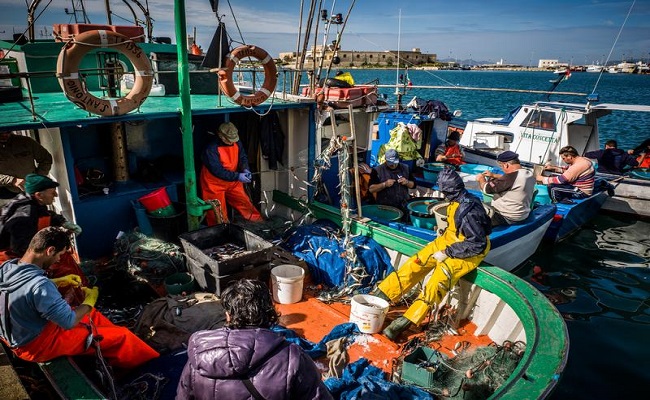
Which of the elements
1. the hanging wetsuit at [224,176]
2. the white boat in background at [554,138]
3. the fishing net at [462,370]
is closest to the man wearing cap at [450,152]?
the white boat in background at [554,138]

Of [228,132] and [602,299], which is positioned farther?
[602,299]

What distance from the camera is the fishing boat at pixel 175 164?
13.4 ft

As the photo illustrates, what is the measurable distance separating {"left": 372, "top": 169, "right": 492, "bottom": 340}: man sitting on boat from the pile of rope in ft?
9.28

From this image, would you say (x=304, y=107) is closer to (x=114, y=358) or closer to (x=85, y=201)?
→ (x=85, y=201)

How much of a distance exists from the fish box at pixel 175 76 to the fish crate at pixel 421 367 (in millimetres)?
5563

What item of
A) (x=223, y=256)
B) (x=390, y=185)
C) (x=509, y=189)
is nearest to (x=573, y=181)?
(x=509, y=189)

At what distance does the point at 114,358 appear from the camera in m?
3.66

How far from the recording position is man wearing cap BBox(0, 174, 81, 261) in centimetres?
397

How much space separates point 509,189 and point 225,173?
14.2 feet

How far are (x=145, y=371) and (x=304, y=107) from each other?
4.57 m

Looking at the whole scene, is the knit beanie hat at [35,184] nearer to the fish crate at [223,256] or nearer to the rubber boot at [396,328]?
the fish crate at [223,256]

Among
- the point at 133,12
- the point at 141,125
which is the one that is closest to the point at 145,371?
the point at 141,125

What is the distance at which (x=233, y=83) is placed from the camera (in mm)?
6082

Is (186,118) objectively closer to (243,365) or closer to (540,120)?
(243,365)
